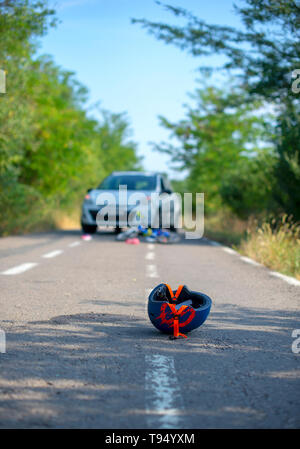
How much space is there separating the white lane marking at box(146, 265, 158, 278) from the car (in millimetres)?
8187

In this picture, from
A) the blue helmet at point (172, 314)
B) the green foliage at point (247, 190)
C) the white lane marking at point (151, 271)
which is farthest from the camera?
the green foliage at point (247, 190)

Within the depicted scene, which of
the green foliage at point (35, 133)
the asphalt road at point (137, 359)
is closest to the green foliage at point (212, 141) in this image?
the green foliage at point (35, 133)

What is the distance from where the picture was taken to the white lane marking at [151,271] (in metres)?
9.17

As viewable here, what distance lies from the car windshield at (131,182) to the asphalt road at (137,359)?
459 inches

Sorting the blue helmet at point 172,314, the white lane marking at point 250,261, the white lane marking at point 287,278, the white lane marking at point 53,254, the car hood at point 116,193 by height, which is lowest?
the white lane marking at point 250,261

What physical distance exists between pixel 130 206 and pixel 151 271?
915 centimetres

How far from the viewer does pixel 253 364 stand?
4176mm

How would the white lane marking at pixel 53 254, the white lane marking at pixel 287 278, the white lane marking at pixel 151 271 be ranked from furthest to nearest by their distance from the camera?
the white lane marking at pixel 53 254
the white lane marking at pixel 151 271
the white lane marking at pixel 287 278

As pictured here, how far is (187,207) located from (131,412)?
140 feet

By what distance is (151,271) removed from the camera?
972cm

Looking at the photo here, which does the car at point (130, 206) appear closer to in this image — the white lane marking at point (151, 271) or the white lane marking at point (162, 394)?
the white lane marking at point (151, 271)

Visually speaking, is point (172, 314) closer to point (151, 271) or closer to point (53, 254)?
point (151, 271)

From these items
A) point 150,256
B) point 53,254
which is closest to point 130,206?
point 150,256

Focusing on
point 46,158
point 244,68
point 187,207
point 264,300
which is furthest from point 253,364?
point 187,207
